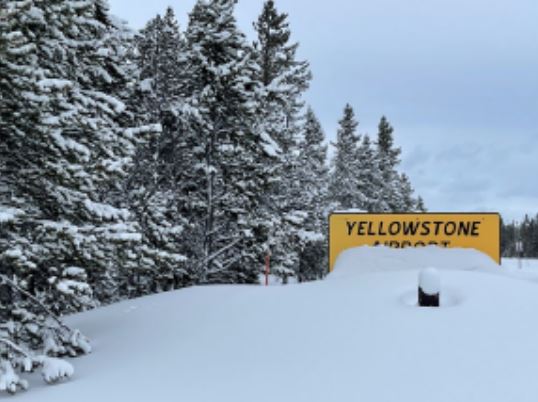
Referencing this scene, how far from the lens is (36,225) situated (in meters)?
7.34

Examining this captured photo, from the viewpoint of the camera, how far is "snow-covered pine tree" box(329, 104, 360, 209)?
40.7 m

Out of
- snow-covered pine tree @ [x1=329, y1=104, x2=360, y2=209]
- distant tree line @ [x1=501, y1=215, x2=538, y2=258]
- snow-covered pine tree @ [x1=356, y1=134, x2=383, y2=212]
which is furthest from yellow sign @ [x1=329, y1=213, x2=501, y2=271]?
distant tree line @ [x1=501, y1=215, x2=538, y2=258]

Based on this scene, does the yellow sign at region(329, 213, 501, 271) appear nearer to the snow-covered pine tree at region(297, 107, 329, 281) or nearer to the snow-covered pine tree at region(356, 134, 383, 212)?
the snow-covered pine tree at region(297, 107, 329, 281)

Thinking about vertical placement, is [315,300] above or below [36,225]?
below

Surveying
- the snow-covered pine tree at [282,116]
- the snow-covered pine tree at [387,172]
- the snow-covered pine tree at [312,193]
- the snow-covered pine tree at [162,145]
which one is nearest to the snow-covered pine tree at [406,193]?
the snow-covered pine tree at [387,172]

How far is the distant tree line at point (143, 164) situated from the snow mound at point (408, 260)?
4.14 metres

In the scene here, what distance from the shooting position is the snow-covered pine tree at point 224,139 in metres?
17.5

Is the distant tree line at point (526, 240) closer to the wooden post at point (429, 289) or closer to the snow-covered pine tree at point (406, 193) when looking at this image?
the snow-covered pine tree at point (406, 193)

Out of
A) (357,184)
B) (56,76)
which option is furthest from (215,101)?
(357,184)

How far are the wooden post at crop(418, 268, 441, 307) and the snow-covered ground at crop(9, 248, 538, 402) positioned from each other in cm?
15

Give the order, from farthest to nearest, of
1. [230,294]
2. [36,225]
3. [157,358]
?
[230,294] → [36,225] → [157,358]

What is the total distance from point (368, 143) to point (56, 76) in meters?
38.3

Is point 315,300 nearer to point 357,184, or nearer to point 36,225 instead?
point 36,225

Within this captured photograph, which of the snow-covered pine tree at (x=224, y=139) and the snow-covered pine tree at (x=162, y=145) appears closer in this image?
the snow-covered pine tree at (x=224, y=139)
